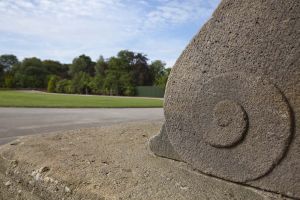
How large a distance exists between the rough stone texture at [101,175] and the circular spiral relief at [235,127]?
154 mm

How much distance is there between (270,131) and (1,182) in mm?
2899

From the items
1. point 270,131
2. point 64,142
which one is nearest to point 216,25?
point 270,131

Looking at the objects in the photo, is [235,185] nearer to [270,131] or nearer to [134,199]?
[270,131]

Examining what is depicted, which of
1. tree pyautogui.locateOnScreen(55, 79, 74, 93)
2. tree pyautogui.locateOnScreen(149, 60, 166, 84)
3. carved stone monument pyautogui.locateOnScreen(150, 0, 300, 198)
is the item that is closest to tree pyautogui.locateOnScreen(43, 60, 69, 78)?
tree pyautogui.locateOnScreen(55, 79, 74, 93)

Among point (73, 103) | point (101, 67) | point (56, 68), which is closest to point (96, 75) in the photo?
point (101, 67)

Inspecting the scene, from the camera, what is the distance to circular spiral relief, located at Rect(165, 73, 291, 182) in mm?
2379

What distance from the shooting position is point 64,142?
4391mm

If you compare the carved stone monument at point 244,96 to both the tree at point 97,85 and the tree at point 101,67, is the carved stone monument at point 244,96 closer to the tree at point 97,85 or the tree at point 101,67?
the tree at point 97,85

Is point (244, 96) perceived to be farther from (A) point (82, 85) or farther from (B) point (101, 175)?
(A) point (82, 85)

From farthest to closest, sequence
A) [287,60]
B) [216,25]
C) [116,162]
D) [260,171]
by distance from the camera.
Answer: [116,162], [216,25], [260,171], [287,60]

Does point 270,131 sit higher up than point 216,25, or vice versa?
point 216,25

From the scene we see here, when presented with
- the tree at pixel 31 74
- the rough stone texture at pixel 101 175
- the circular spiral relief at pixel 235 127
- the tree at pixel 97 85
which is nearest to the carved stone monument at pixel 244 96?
the circular spiral relief at pixel 235 127

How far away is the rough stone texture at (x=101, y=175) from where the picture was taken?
2.49 metres

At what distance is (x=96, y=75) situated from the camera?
58.5 m
